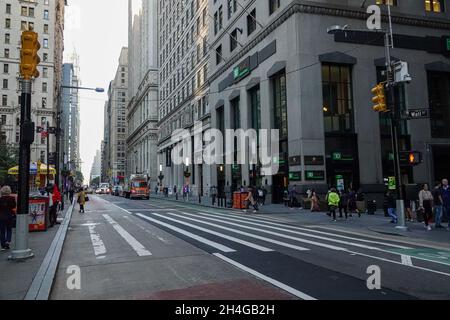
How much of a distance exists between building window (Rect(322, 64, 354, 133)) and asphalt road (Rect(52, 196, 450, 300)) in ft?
61.4

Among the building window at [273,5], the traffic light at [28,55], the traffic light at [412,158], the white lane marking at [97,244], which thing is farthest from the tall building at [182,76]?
the traffic light at [28,55]

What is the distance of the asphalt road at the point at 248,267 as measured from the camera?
6.52 m

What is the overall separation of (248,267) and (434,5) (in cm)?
3739

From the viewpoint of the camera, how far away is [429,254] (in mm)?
10352

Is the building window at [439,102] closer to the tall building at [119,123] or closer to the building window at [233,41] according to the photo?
the building window at [233,41]

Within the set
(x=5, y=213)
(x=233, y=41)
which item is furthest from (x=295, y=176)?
(x=5, y=213)

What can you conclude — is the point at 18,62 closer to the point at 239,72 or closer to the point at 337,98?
the point at 239,72

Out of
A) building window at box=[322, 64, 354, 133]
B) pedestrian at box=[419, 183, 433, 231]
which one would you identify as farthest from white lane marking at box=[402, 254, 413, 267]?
building window at box=[322, 64, 354, 133]

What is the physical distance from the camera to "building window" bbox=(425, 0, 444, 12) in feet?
117

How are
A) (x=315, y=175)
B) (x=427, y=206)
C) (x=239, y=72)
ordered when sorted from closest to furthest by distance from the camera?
(x=427, y=206)
(x=315, y=175)
(x=239, y=72)

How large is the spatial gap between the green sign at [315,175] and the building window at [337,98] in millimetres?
3959

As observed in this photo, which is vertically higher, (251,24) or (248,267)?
(251,24)

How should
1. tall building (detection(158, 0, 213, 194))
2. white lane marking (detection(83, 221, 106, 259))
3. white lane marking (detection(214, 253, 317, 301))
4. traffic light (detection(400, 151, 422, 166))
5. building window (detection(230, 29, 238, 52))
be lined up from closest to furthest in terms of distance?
white lane marking (detection(214, 253, 317, 301))
white lane marking (detection(83, 221, 106, 259))
traffic light (detection(400, 151, 422, 166))
building window (detection(230, 29, 238, 52))
tall building (detection(158, 0, 213, 194))

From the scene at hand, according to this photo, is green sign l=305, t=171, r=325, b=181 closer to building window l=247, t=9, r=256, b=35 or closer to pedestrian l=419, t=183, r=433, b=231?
pedestrian l=419, t=183, r=433, b=231
